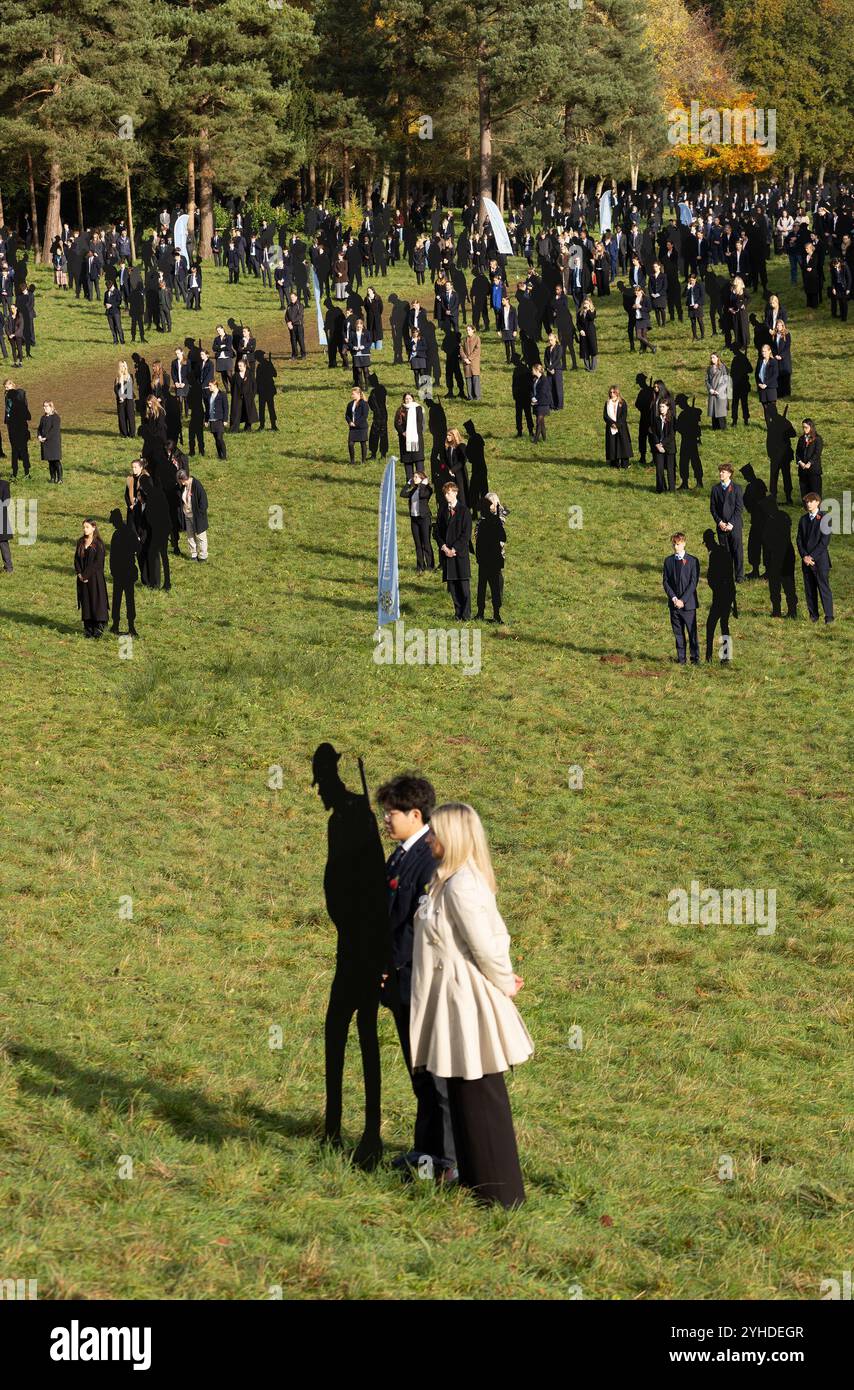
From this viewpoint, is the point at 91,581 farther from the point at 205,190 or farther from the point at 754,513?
the point at 205,190

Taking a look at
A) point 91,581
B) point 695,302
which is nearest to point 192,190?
point 695,302

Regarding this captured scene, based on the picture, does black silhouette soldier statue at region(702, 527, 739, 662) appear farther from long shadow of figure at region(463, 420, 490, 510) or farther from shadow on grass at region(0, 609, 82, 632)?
shadow on grass at region(0, 609, 82, 632)

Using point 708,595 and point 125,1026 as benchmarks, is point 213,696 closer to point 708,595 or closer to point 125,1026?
point 708,595

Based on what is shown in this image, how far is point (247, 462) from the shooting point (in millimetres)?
30031

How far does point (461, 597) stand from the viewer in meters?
22.1

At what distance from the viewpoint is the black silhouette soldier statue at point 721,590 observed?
20359 millimetres

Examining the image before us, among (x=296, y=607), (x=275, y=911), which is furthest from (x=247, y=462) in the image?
(x=275, y=911)

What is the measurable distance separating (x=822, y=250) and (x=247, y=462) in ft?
51.8

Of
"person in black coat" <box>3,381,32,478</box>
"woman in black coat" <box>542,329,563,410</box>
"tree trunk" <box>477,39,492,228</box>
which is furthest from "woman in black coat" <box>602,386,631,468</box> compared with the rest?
"tree trunk" <box>477,39,492,228</box>

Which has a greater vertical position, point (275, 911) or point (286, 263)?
point (286, 263)

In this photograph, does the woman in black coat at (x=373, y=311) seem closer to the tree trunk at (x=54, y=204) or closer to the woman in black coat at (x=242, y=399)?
the woman in black coat at (x=242, y=399)

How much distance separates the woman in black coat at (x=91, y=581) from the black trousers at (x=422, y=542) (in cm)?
490

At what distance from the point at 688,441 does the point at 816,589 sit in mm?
5988

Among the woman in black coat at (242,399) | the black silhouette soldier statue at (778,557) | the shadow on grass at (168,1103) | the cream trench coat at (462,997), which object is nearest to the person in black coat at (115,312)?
the woman in black coat at (242,399)
